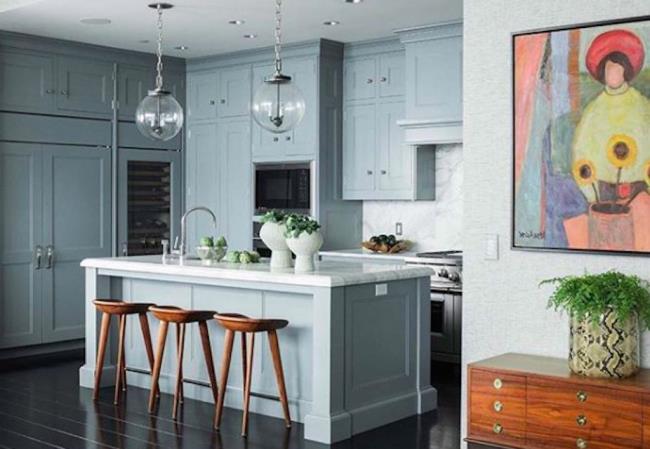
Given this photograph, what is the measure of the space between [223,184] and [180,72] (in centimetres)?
123

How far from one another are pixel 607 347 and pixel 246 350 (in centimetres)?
233

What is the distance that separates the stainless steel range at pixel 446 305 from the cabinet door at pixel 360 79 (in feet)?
5.20

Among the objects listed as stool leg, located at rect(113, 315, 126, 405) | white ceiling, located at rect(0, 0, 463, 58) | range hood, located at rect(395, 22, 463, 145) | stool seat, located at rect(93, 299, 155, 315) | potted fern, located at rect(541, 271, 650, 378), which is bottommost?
stool leg, located at rect(113, 315, 126, 405)

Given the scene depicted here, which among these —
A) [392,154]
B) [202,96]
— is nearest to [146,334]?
[392,154]

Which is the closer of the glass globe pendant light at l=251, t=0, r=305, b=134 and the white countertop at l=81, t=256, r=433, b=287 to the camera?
the white countertop at l=81, t=256, r=433, b=287

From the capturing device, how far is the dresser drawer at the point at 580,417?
11.5ft

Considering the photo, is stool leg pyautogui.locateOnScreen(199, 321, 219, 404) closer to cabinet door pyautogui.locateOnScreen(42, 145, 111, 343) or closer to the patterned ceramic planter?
the patterned ceramic planter

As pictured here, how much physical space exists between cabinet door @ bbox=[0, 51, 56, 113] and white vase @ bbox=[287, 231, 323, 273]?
332 cm

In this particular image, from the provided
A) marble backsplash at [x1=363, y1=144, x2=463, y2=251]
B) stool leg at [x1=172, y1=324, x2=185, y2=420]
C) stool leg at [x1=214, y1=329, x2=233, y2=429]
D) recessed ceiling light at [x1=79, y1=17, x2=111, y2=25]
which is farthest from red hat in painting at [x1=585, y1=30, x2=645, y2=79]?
recessed ceiling light at [x1=79, y1=17, x2=111, y2=25]

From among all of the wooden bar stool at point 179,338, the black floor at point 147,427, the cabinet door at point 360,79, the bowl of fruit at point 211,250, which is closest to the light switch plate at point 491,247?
the black floor at point 147,427

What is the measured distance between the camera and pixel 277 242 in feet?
18.3

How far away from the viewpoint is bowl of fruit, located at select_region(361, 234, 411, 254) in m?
7.61

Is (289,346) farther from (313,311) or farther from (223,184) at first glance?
(223,184)

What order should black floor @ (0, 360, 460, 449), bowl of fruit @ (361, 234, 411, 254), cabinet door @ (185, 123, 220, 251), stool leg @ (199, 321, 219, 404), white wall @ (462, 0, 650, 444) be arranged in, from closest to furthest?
white wall @ (462, 0, 650, 444) → black floor @ (0, 360, 460, 449) → stool leg @ (199, 321, 219, 404) → bowl of fruit @ (361, 234, 411, 254) → cabinet door @ (185, 123, 220, 251)
